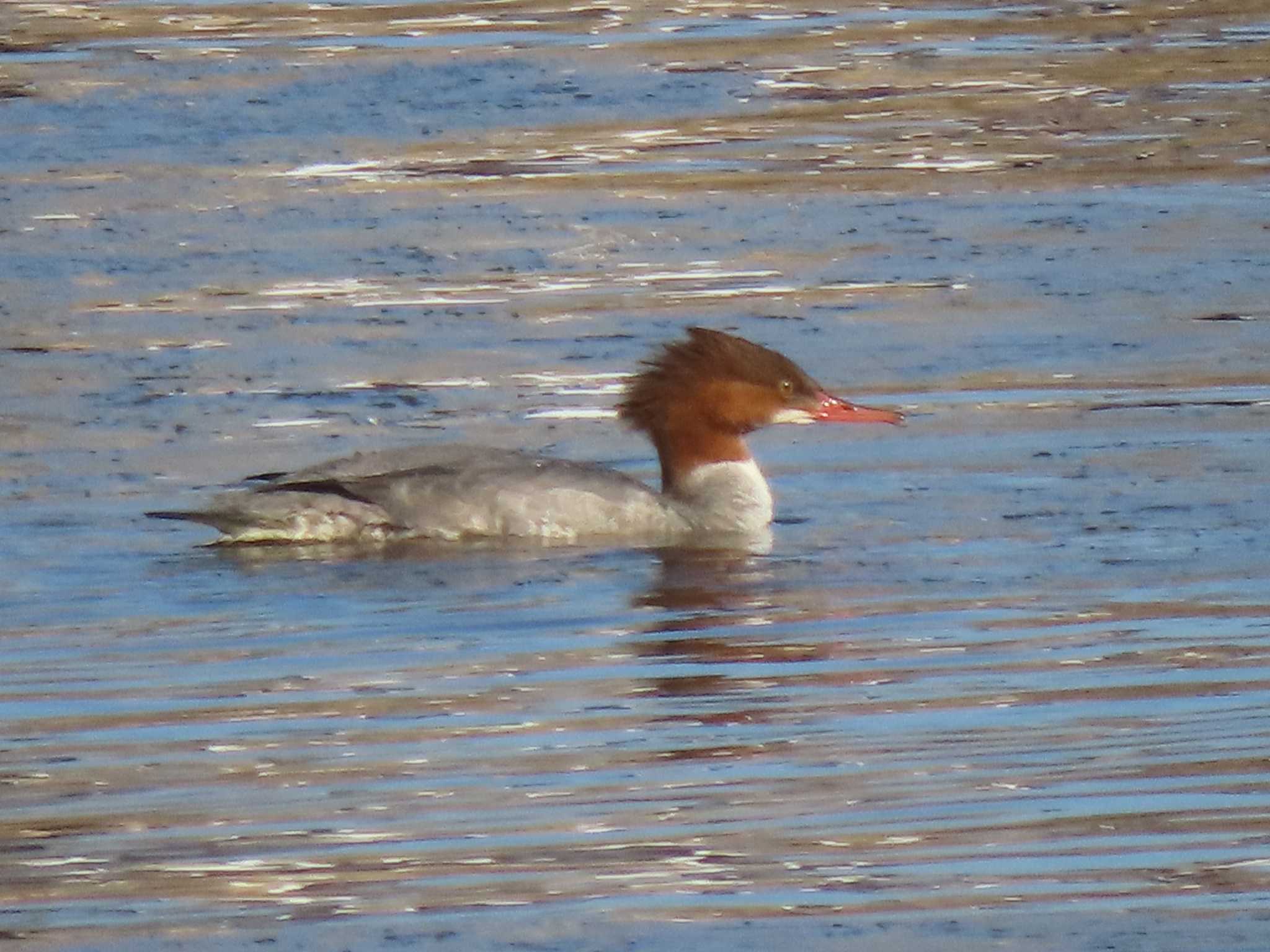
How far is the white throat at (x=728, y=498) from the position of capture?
10.4 metres

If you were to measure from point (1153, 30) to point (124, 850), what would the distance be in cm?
1527

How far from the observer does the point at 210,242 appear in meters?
15.0

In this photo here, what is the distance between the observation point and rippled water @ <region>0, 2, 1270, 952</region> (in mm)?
6277

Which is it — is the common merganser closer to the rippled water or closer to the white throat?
the white throat

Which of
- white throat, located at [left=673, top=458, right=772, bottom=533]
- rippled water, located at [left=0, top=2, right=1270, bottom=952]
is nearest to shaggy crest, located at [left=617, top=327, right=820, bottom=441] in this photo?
white throat, located at [left=673, top=458, right=772, bottom=533]

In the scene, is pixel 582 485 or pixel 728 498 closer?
pixel 582 485

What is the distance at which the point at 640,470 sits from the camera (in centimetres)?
1143

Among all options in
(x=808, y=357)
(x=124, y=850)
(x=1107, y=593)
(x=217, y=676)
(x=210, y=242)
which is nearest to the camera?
(x=124, y=850)

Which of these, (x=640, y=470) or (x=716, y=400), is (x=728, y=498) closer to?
(x=716, y=400)

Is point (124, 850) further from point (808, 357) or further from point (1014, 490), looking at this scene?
point (808, 357)

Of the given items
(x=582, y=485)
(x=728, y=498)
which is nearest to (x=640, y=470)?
(x=728, y=498)

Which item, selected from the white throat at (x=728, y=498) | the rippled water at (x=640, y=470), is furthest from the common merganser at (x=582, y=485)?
the rippled water at (x=640, y=470)

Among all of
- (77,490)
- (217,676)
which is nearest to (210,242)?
(77,490)

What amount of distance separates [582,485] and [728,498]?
22.4 inches
